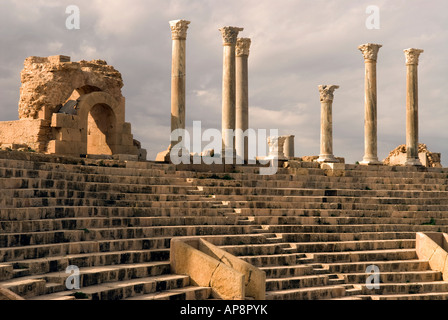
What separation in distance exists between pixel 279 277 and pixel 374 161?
12027 millimetres

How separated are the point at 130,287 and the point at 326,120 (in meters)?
14.6

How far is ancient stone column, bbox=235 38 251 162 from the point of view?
76.3 ft

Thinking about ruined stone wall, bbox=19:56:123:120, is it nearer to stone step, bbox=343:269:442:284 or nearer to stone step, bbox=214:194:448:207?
stone step, bbox=214:194:448:207

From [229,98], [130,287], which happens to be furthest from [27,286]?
[229,98]

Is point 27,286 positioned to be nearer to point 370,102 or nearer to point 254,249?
point 254,249

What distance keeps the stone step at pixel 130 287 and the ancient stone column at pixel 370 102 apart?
14.4 metres

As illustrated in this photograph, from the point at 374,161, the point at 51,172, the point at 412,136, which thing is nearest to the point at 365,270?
the point at 51,172

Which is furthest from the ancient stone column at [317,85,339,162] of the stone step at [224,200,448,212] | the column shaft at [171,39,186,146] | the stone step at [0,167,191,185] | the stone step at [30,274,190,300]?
the stone step at [30,274,190,300]

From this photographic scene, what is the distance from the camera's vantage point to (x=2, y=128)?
69.6ft

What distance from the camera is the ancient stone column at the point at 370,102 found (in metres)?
24.7

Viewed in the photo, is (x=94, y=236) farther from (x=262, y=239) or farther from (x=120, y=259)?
(x=262, y=239)

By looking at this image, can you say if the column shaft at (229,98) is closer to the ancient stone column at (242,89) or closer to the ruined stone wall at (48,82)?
the ancient stone column at (242,89)

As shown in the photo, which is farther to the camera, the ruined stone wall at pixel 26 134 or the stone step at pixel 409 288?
the ruined stone wall at pixel 26 134

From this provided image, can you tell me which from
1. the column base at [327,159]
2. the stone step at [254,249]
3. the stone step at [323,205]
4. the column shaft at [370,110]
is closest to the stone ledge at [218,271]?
the stone step at [254,249]
